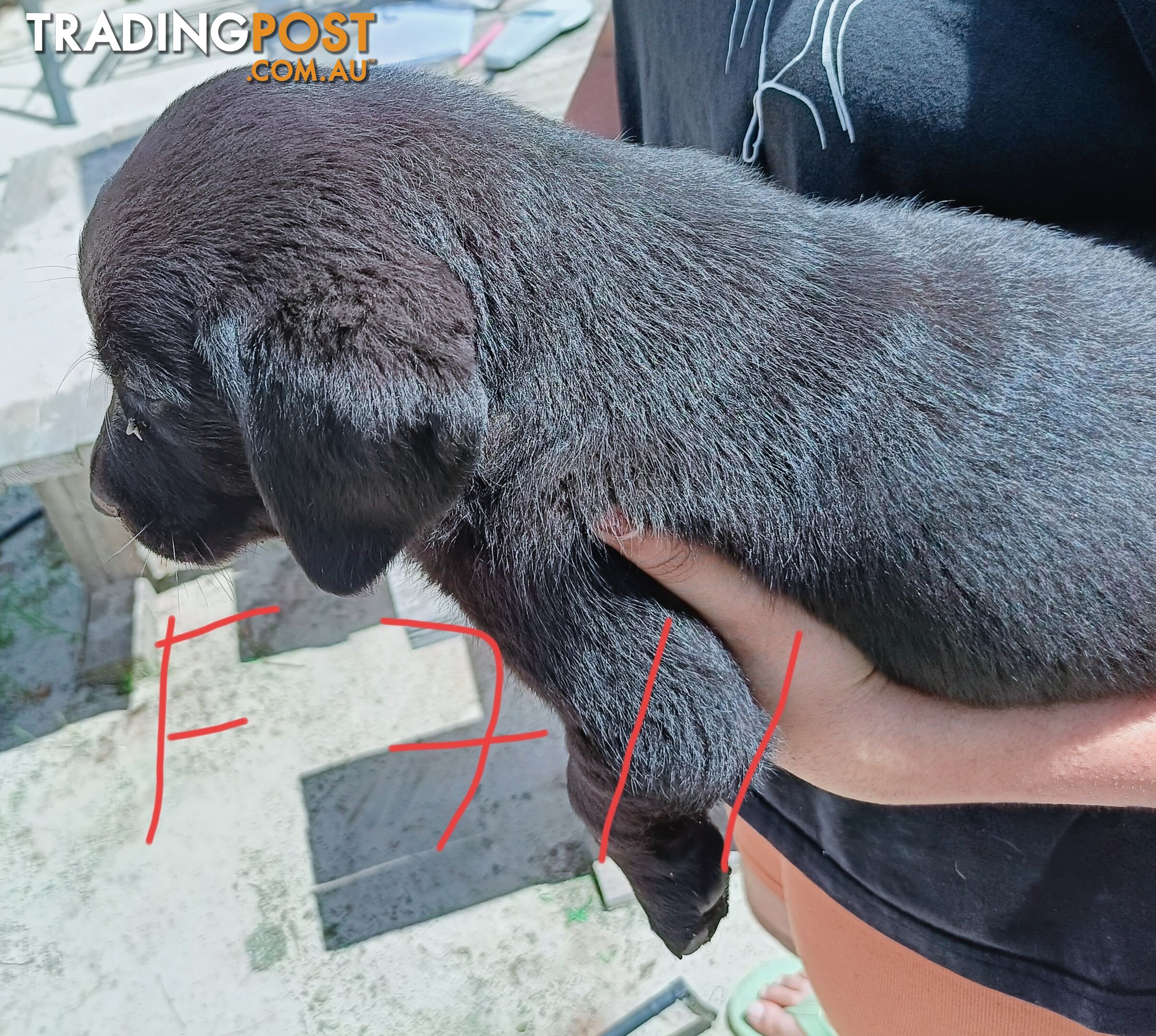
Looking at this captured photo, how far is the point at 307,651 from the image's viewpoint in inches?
135

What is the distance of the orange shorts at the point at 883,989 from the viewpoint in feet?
4.80

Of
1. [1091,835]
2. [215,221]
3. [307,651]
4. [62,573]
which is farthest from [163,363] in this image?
[62,573]

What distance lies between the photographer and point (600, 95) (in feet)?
8.19

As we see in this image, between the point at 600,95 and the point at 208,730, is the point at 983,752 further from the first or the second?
the point at 208,730

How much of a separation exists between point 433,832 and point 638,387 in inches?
82.4

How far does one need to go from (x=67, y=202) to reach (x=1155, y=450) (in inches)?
150

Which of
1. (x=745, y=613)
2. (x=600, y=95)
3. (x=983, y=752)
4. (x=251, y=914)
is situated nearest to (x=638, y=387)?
(x=745, y=613)

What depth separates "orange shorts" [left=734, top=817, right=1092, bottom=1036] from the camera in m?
1.46

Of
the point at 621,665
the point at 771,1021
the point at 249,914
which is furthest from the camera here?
the point at 249,914

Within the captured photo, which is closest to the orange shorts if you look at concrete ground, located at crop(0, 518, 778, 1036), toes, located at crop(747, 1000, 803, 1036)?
toes, located at crop(747, 1000, 803, 1036)

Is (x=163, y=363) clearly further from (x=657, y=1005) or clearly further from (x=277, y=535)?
(x=657, y=1005)

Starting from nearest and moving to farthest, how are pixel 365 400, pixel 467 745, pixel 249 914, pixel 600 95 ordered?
pixel 365 400 < pixel 600 95 < pixel 249 914 < pixel 467 745

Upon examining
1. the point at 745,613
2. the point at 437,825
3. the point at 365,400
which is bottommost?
the point at 437,825

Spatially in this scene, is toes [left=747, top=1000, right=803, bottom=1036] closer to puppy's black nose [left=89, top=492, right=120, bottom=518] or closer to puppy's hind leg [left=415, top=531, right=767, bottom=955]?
puppy's hind leg [left=415, top=531, right=767, bottom=955]
